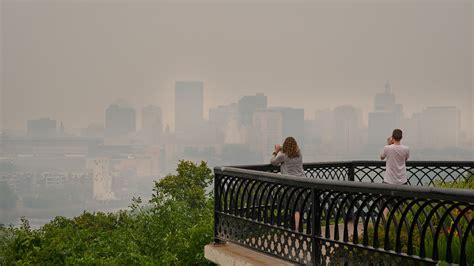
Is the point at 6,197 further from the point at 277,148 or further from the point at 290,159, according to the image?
the point at 290,159

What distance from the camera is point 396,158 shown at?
1197 cm

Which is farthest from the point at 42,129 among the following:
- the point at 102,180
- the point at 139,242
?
the point at 139,242

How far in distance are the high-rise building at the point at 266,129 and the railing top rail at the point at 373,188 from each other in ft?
355

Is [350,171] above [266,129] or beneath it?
beneath

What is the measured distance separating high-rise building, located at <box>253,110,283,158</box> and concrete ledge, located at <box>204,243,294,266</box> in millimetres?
106967

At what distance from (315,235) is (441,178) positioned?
7.20 m

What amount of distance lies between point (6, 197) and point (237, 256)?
354 feet

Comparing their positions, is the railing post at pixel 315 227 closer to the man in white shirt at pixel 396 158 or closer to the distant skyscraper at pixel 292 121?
the man in white shirt at pixel 396 158

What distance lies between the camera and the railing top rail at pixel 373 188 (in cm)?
674

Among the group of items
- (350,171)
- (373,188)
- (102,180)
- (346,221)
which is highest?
(373,188)

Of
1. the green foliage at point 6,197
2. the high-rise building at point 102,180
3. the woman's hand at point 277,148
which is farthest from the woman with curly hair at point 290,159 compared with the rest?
the high-rise building at point 102,180

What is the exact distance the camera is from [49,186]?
118m

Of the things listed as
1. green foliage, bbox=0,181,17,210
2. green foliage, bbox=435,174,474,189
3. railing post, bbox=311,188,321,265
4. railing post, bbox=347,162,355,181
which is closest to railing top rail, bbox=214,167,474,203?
railing post, bbox=311,188,321,265

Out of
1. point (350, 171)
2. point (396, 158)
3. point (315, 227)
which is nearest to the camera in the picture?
point (315, 227)
